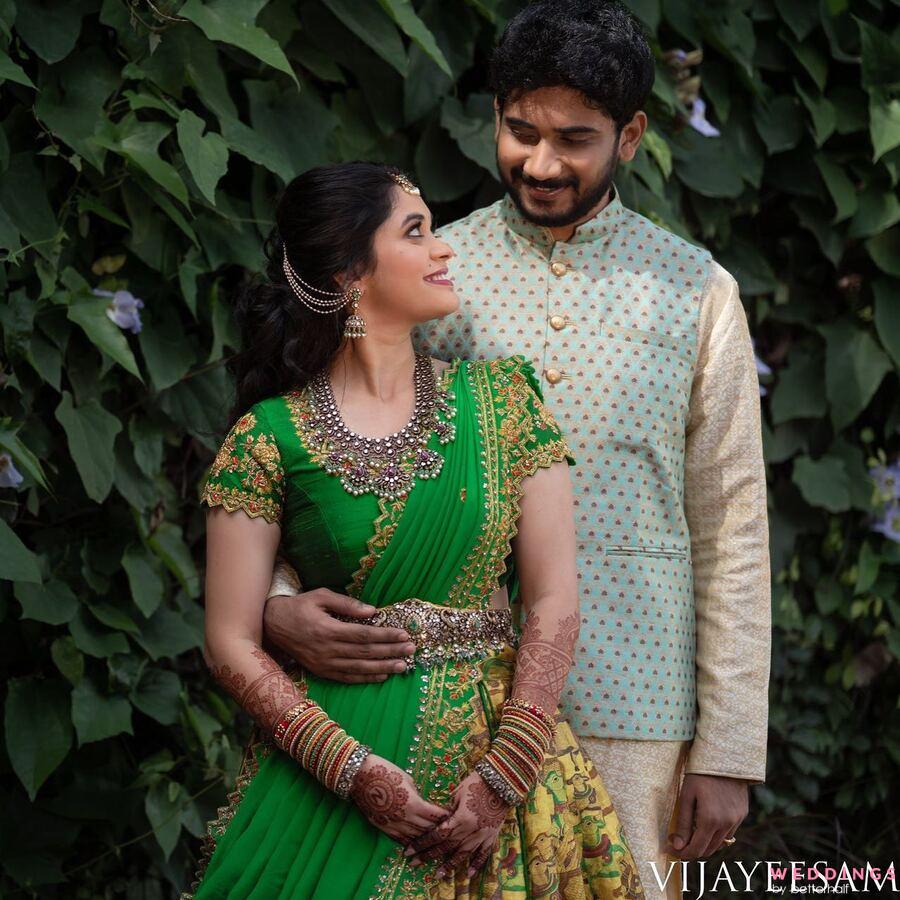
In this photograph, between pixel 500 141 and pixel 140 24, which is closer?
pixel 500 141

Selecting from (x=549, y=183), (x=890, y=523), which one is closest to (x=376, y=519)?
(x=549, y=183)

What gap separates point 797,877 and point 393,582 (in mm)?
2303

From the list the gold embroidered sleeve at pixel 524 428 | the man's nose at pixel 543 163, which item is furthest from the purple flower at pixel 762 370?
the gold embroidered sleeve at pixel 524 428

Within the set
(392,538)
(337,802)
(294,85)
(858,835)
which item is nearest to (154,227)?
(294,85)

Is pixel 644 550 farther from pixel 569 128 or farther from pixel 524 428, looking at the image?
pixel 569 128

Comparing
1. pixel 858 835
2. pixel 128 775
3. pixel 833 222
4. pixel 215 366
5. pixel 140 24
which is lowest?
pixel 858 835

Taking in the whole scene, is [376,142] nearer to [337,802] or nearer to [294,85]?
[294,85]

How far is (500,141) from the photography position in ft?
7.89

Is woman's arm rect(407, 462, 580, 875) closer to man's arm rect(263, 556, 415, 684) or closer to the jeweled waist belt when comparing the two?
the jeweled waist belt

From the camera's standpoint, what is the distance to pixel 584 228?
8.27 feet

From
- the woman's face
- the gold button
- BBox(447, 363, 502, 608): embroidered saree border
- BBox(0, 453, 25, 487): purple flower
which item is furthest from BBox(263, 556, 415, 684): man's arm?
BBox(0, 453, 25, 487): purple flower

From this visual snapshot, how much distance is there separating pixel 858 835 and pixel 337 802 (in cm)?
250

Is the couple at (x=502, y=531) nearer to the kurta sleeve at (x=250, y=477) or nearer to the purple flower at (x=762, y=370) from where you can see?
the kurta sleeve at (x=250, y=477)

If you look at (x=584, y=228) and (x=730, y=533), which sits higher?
(x=584, y=228)
